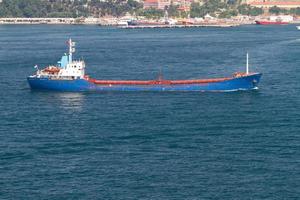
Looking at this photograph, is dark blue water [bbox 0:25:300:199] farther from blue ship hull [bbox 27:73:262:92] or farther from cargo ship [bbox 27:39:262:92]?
cargo ship [bbox 27:39:262:92]

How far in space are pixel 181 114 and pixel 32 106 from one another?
13535 mm

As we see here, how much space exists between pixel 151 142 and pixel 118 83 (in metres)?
26.4

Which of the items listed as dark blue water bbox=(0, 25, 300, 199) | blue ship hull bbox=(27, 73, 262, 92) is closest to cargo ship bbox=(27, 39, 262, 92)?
blue ship hull bbox=(27, 73, 262, 92)

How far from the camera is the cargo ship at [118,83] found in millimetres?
80688

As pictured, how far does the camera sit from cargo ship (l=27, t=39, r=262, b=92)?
3177 inches

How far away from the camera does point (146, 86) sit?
81.2 m

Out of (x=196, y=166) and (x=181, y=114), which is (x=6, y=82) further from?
(x=196, y=166)

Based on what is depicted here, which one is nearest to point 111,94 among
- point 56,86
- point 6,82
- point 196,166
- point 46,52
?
point 56,86

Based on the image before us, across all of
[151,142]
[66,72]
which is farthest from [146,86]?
[151,142]

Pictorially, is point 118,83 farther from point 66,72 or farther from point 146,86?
point 66,72

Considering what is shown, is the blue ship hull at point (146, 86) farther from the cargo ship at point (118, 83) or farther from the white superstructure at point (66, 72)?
the white superstructure at point (66, 72)

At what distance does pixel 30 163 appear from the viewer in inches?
2002

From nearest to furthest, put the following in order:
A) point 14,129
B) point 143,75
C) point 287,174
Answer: point 287,174, point 14,129, point 143,75

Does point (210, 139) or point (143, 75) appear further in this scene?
point (143, 75)
